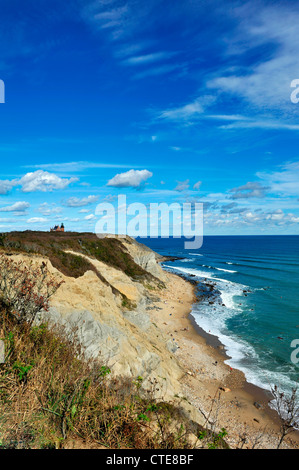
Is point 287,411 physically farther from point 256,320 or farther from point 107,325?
point 256,320

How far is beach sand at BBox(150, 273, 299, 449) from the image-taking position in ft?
49.5

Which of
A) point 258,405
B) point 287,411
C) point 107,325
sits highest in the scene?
point 107,325

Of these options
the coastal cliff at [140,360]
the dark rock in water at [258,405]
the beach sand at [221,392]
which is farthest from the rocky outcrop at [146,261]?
the dark rock in water at [258,405]

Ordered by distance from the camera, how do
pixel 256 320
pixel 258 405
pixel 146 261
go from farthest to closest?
1. pixel 146 261
2. pixel 256 320
3. pixel 258 405

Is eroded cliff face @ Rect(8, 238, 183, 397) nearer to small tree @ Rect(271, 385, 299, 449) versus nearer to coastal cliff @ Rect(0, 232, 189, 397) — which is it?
coastal cliff @ Rect(0, 232, 189, 397)

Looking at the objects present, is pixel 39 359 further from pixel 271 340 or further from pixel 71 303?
pixel 271 340

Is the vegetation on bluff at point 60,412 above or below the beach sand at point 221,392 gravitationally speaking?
above

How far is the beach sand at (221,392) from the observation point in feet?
49.5

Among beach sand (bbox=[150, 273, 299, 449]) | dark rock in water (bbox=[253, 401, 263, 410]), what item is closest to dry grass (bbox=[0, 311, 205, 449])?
beach sand (bbox=[150, 273, 299, 449])

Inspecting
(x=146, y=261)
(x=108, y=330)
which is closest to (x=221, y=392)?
(x=108, y=330)

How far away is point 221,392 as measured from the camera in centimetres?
1900

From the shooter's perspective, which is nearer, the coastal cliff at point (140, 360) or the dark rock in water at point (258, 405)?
the coastal cliff at point (140, 360)

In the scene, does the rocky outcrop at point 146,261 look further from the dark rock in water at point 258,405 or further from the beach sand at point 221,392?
the dark rock in water at point 258,405

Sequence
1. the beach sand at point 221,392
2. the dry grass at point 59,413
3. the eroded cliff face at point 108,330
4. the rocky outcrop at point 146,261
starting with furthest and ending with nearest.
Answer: the rocky outcrop at point 146,261 < the beach sand at point 221,392 < the eroded cliff face at point 108,330 < the dry grass at point 59,413
